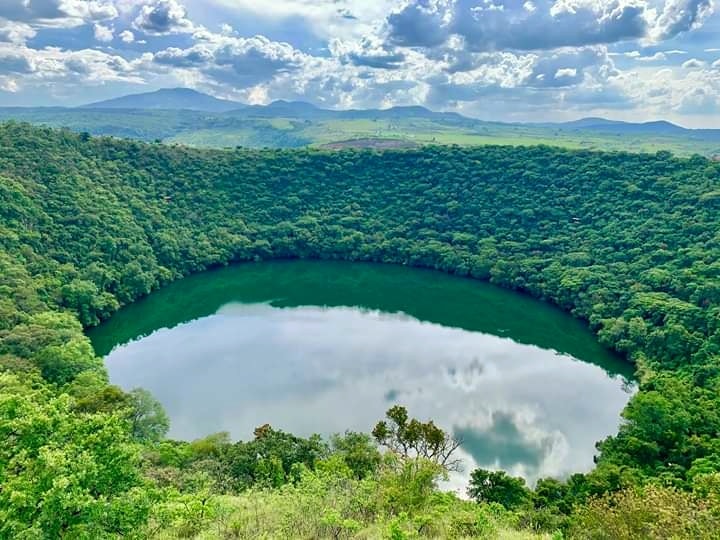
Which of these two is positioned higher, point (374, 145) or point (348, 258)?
point (374, 145)

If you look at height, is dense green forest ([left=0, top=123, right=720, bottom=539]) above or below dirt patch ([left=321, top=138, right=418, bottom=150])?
below

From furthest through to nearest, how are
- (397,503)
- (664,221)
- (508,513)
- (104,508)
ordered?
(664,221), (508,513), (397,503), (104,508)

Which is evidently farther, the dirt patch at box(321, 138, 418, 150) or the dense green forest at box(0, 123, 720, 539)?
the dirt patch at box(321, 138, 418, 150)

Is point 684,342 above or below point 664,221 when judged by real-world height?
below

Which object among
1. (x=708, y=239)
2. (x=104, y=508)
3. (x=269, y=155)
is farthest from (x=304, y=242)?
(x=104, y=508)

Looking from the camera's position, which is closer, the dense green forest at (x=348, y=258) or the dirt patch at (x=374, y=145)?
the dense green forest at (x=348, y=258)

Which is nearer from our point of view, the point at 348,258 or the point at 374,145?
the point at 348,258

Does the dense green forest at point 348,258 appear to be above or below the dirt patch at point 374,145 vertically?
below

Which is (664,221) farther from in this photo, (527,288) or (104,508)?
(104,508)
